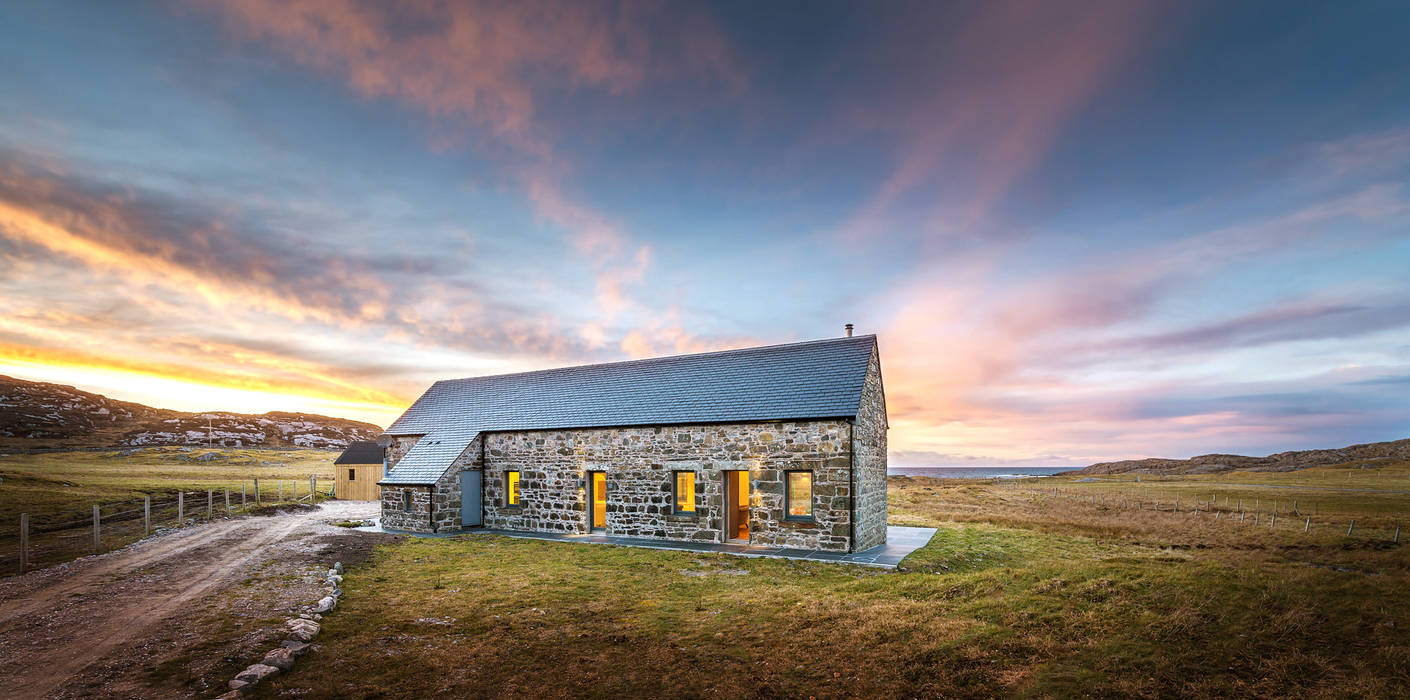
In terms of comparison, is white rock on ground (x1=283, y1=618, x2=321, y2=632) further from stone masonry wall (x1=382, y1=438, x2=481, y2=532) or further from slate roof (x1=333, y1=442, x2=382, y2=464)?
slate roof (x1=333, y1=442, x2=382, y2=464)

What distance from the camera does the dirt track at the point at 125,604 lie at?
25.6 feet

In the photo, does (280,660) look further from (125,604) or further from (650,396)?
(650,396)

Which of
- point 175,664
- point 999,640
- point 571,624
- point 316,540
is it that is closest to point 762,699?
point 999,640

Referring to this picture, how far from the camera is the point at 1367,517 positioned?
29.8 meters

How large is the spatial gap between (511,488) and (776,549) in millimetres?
11963

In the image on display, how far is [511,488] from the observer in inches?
974

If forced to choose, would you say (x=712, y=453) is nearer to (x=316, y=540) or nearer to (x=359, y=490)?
(x=316, y=540)

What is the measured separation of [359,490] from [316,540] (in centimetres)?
2123

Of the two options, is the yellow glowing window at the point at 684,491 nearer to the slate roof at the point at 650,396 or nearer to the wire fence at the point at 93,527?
the slate roof at the point at 650,396

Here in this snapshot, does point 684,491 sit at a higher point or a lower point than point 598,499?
higher

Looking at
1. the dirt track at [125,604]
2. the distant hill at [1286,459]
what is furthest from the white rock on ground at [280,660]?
the distant hill at [1286,459]

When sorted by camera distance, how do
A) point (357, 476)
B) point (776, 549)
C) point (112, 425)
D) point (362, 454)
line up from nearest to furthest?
point (776, 549) < point (357, 476) < point (362, 454) < point (112, 425)

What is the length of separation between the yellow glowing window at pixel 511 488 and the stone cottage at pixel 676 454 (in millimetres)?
41

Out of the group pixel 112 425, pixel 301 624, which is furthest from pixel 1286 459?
pixel 112 425
